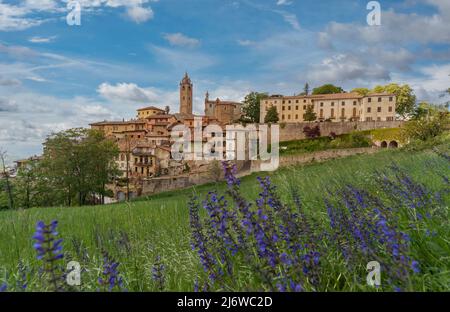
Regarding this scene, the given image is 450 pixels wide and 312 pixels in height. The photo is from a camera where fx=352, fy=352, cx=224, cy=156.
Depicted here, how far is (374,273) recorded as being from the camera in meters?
2.47

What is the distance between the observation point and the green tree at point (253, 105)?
295 feet

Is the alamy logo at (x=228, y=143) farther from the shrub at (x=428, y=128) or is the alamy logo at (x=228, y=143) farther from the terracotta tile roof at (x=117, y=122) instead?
the shrub at (x=428, y=128)

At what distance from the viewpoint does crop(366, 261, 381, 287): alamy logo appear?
A: 91.6 inches

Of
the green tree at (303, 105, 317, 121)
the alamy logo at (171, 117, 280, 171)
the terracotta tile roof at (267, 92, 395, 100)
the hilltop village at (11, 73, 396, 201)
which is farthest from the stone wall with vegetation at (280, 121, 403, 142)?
the terracotta tile roof at (267, 92, 395, 100)

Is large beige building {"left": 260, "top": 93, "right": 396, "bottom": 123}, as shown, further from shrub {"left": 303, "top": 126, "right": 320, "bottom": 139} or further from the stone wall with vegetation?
shrub {"left": 303, "top": 126, "right": 320, "bottom": 139}

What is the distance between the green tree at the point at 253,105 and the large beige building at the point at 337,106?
282 centimetres

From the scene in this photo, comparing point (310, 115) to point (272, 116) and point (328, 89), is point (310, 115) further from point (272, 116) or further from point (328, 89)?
point (328, 89)

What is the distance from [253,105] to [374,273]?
89.7 m

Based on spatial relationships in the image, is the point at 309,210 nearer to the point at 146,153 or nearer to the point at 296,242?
the point at 296,242

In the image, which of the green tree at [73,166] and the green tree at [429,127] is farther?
the green tree at [73,166]

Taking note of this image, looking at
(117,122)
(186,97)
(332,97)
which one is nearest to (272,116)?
(332,97)

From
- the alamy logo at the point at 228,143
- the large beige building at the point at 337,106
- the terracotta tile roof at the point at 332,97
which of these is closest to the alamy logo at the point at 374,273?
the alamy logo at the point at 228,143
